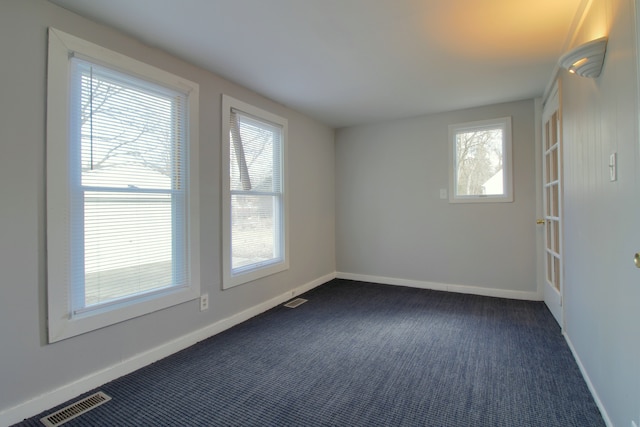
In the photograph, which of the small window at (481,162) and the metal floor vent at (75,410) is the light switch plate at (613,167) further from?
the metal floor vent at (75,410)

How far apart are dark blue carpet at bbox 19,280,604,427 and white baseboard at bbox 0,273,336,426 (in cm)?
6

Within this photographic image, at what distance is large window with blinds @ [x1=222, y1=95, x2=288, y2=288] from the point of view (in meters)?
2.92

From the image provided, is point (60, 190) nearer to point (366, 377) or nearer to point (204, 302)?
point (204, 302)

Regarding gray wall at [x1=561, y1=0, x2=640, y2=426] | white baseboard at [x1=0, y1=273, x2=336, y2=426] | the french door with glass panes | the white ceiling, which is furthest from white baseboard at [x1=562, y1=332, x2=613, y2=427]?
white baseboard at [x1=0, y1=273, x2=336, y2=426]

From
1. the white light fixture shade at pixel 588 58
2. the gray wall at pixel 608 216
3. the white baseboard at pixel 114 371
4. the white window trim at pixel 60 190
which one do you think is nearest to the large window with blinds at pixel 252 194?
the white baseboard at pixel 114 371

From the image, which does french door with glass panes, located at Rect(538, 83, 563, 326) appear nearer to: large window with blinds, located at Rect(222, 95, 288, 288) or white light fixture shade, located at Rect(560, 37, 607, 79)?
white light fixture shade, located at Rect(560, 37, 607, 79)

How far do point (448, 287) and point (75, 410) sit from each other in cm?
375

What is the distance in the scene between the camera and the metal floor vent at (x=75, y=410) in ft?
5.39

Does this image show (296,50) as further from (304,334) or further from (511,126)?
(511,126)

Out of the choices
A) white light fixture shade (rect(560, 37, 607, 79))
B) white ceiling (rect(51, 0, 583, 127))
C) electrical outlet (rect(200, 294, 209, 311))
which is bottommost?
electrical outlet (rect(200, 294, 209, 311))

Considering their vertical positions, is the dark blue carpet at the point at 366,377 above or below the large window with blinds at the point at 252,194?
below

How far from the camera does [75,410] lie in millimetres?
1731

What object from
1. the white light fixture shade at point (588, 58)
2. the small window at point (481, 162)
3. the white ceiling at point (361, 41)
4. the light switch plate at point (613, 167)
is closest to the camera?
the light switch plate at point (613, 167)

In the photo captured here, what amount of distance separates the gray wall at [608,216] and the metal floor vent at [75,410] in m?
2.60
